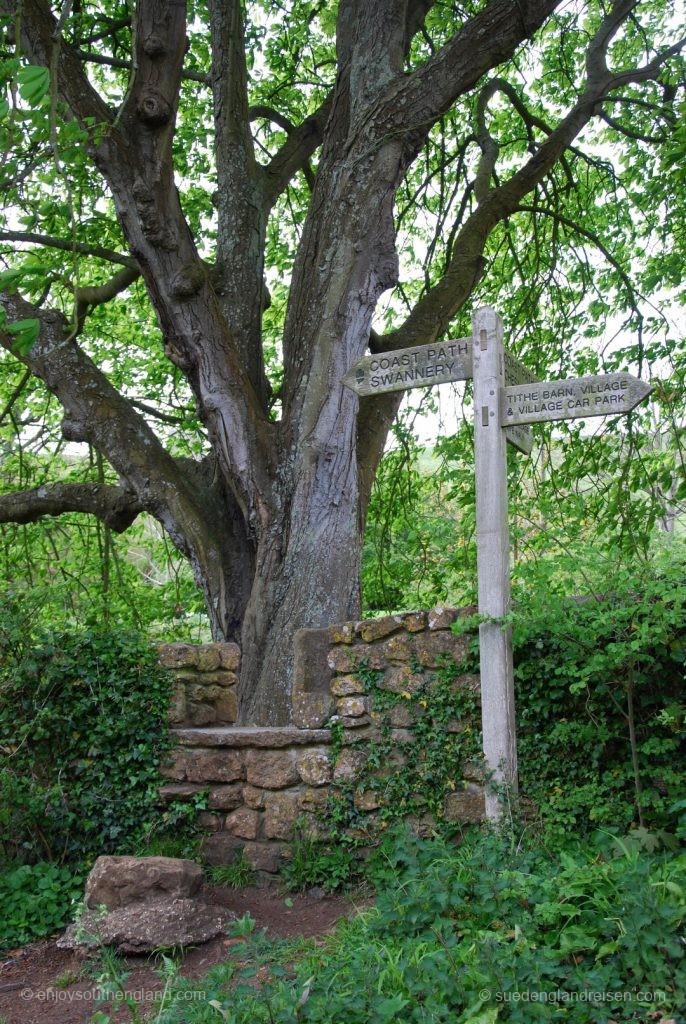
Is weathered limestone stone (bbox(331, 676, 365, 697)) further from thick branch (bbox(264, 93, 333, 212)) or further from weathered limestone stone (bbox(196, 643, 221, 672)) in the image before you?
thick branch (bbox(264, 93, 333, 212))

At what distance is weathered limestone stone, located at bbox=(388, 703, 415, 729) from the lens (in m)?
4.76

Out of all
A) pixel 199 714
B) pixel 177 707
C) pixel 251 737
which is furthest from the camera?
pixel 199 714

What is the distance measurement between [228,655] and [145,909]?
164 centimetres

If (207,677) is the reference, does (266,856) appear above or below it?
below

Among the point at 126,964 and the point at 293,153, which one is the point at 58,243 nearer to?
the point at 293,153

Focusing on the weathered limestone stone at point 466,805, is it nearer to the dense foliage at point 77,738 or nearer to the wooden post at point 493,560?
the wooden post at point 493,560

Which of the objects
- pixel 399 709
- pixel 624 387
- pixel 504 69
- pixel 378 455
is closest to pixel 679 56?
pixel 504 69

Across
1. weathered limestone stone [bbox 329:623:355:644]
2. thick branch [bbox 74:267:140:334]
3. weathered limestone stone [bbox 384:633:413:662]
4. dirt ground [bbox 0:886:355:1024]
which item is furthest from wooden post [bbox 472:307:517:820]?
thick branch [bbox 74:267:140:334]

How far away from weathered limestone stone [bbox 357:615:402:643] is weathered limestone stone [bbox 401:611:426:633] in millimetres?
35

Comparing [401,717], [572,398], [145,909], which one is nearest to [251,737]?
[401,717]

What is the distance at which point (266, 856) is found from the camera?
489cm

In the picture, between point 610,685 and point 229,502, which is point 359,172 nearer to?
point 229,502

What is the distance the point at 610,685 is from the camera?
13.5 feet

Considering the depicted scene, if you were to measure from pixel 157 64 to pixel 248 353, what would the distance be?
6.75 ft
